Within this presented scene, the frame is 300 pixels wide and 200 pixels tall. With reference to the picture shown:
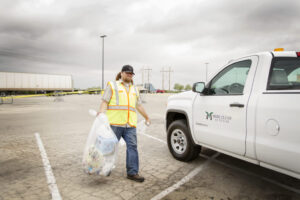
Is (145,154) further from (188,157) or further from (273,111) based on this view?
(273,111)

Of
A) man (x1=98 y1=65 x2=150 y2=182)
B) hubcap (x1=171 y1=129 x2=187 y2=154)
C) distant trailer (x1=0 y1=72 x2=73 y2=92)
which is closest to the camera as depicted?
man (x1=98 y1=65 x2=150 y2=182)

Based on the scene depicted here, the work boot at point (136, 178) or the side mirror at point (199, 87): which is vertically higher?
the side mirror at point (199, 87)

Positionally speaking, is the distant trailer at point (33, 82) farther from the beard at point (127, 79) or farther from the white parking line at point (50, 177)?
the beard at point (127, 79)

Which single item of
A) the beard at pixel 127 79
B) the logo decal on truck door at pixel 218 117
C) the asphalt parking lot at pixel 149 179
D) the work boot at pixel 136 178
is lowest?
the asphalt parking lot at pixel 149 179

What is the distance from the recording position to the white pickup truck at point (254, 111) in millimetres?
2365

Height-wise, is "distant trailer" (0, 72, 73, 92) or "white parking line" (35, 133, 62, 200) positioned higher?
"distant trailer" (0, 72, 73, 92)

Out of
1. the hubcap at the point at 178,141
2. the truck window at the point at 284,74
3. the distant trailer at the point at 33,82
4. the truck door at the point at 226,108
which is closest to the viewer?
the truck window at the point at 284,74

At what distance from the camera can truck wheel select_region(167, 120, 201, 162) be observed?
13.3ft

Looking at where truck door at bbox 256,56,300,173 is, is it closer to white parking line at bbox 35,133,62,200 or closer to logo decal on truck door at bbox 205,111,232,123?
logo decal on truck door at bbox 205,111,232,123

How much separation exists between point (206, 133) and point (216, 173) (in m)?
0.88

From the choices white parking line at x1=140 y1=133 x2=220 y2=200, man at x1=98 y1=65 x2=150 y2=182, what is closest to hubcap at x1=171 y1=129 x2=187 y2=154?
white parking line at x1=140 y1=133 x2=220 y2=200

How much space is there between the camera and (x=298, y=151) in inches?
88.7

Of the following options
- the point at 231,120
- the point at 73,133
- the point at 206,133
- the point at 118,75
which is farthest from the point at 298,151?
the point at 73,133

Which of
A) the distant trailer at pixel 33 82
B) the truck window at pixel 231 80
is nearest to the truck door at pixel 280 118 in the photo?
the truck window at pixel 231 80
